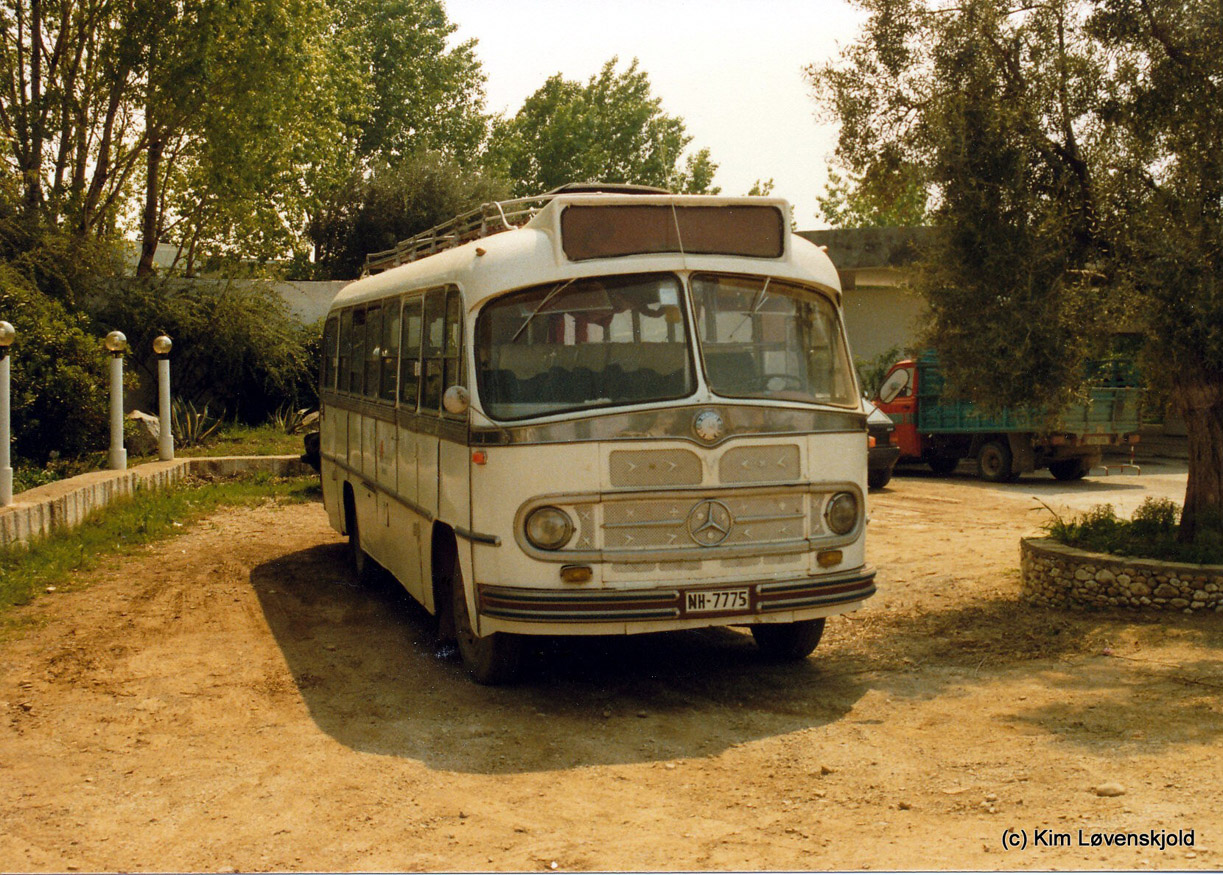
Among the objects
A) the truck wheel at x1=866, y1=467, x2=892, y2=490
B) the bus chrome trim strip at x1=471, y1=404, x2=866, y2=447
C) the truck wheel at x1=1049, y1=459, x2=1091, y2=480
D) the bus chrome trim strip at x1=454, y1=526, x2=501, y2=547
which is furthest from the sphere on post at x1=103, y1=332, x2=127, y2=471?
the truck wheel at x1=1049, y1=459, x2=1091, y2=480

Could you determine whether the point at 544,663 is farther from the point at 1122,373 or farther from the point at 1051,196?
the point at 1122,373

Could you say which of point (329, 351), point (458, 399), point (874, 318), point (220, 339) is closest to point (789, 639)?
point (458, 399)

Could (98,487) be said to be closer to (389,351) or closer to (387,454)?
(387,454)

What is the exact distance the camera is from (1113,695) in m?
6.91

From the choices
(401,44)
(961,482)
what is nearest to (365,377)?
(961,482)

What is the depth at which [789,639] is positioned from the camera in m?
7.82

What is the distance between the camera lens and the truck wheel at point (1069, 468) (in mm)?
19312

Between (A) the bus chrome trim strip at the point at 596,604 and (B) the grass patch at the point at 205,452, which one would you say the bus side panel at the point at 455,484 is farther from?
(B) the grass patch at the point at 205,452

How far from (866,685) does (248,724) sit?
11.6ft

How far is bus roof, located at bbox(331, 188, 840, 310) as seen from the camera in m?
6.84

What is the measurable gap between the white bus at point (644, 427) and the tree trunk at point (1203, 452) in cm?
336

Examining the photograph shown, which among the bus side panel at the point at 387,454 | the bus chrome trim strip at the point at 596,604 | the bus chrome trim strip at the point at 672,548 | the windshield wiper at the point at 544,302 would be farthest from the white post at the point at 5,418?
the bus chrome trim strip at the point at 672,548

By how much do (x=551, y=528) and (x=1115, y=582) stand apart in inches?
184

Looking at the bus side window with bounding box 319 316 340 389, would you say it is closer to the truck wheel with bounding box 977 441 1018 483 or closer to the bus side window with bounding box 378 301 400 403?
the bus side window with bounding box 378 301 400 403
